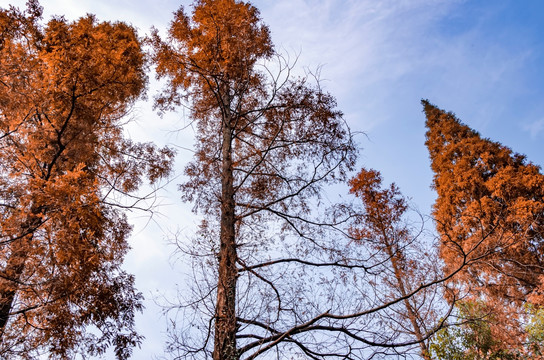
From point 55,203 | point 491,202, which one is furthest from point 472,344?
point 55,203

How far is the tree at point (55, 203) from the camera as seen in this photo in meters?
3.78

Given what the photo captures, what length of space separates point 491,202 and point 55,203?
45.4 feet

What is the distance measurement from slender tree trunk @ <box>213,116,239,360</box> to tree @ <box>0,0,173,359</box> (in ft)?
5.21

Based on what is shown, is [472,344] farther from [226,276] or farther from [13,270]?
[13,270]

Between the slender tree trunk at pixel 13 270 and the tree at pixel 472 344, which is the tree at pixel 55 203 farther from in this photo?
the tree at pixel 472 344

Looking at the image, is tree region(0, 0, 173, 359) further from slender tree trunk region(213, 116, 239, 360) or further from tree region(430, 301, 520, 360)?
tree region(430, 301, 520, 360)

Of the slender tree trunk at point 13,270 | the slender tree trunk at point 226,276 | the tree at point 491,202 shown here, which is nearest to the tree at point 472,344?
the tree at point 491,202

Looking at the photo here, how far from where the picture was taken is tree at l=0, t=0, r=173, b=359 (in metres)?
3.78

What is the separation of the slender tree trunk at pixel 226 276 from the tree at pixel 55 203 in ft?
5.21

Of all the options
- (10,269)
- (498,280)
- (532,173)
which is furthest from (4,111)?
(532,173)

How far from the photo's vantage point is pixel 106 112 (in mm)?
7066

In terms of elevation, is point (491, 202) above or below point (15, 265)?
above

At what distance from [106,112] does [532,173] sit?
14.7 metres

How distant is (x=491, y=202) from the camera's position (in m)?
12.3
